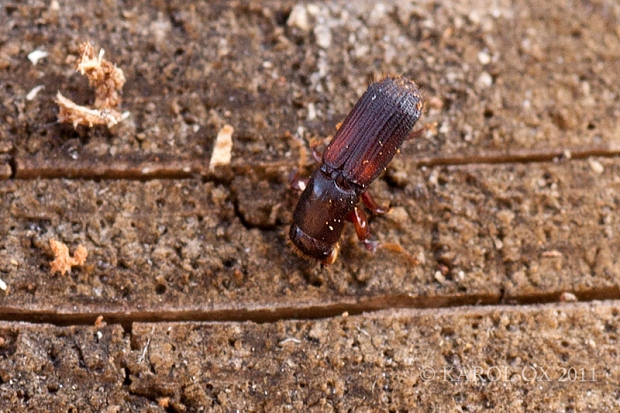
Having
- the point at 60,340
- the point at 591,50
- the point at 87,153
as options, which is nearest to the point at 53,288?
the point at 60,340

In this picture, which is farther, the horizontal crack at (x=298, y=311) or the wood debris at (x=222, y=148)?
the wood debris at (x=222, y=148)

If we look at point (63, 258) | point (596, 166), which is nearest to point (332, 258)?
point (63, 258)

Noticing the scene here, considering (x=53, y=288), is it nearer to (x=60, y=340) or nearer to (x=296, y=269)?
(x=60, y=340)

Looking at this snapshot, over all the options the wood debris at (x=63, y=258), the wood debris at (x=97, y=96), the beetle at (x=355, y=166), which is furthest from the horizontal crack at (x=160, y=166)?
the wood debris at (x=63, y=258)

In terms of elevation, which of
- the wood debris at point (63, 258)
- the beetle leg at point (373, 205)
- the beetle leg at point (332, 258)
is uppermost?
the beetle leg at point (373, 205)

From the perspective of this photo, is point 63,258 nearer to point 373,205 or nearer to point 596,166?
point 373,205

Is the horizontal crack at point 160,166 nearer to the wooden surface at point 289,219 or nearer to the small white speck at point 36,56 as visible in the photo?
the wooden surface at point 289,219
